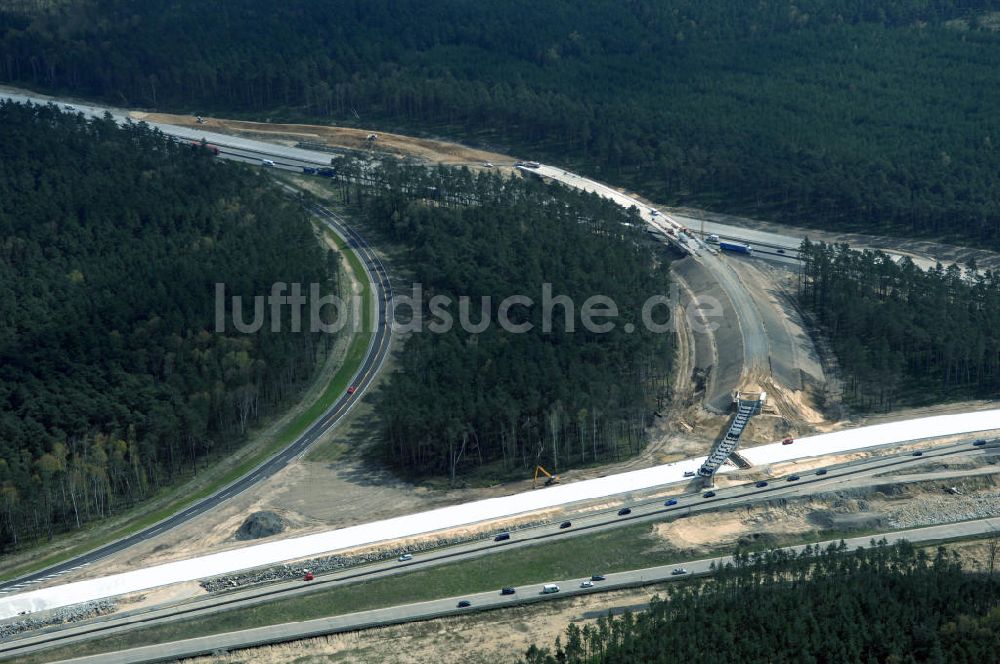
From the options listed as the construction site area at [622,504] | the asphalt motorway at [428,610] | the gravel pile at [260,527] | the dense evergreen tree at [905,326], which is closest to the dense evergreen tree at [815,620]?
the asphalt motorway at [428,610]

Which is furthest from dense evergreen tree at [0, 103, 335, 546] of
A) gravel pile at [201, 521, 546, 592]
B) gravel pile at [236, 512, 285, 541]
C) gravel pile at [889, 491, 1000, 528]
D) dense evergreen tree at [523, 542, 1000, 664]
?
gravel pile at [889, 491, 1000, 528]

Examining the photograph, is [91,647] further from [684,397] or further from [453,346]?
[684,397]

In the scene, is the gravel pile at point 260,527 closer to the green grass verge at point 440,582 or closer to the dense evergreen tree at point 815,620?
the green grass verge at point 440,582

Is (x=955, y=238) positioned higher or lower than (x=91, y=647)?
higher

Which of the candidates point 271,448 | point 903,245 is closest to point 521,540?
point 271,448

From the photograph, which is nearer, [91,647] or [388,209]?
[91,647]

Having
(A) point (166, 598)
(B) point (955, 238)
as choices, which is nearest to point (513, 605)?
(A) point (166, 598)

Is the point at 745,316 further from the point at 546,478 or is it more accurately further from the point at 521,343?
the point at 546,478
